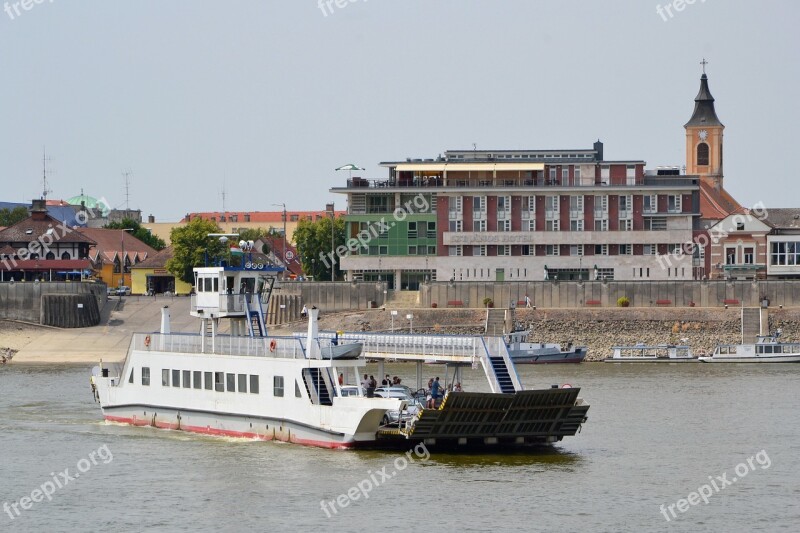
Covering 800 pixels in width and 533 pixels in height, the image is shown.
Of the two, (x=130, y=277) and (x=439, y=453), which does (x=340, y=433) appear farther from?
(x=130, y=277)

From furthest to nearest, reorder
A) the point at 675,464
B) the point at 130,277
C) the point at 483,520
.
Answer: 1. the point at 130,277
2. the point at 675,464
3. the point at 483,520

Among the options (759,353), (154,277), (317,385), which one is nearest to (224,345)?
(317,385)

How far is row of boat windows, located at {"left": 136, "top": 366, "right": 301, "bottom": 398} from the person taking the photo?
58.9m

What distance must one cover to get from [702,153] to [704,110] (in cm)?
564

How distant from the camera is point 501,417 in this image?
55.2 metres

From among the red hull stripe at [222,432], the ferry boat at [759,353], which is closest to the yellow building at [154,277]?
the ferry boat at [759,353]

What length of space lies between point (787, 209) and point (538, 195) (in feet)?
77.9

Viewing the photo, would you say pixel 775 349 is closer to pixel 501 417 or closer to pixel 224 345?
pixel 224 345

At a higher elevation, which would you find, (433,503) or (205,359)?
(205,359)

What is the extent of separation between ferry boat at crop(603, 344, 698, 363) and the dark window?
278 feet

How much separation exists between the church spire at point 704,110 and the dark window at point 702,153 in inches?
114

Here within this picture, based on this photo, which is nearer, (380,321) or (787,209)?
(380,321)

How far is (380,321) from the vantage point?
119188 millimetres

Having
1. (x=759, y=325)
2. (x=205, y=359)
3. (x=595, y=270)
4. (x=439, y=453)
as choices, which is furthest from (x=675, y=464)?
(x=595, y=270)
